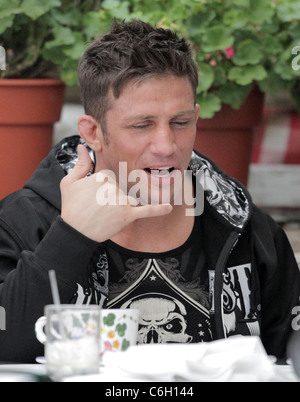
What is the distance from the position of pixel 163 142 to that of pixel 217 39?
1.58 m

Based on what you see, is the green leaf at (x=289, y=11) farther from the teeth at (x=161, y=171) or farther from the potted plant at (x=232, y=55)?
the teeth at (x=161, y=171)

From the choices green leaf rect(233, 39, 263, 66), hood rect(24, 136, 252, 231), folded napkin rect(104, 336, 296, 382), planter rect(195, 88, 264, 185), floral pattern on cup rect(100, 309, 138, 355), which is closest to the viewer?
folded napkin rect(104, 336, 296, 382)

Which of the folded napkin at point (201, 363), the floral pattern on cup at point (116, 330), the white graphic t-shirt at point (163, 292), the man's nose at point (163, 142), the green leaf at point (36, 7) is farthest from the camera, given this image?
the green leaf at point (36, 7)

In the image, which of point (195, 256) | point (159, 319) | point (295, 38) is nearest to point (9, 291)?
point (159, 319)

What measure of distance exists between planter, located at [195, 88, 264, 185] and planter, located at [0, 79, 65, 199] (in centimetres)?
61

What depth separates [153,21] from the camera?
10.8 ft

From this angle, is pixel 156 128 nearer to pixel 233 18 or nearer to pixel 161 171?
pixel 161 171

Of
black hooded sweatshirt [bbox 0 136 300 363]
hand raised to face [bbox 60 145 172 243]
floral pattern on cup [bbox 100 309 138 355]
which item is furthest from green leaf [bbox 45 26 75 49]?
floral pattern on cup [bbox 100 309 138 355]

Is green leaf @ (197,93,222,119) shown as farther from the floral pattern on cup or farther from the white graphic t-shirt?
the floral pattern on cup

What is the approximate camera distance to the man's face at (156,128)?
6.12 ft

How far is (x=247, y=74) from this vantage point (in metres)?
3.38

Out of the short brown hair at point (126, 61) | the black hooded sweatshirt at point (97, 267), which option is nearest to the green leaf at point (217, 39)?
the black hooded sweatshirt at point (97, 267)

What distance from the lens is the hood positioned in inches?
82.7

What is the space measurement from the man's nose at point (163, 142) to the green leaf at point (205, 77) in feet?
4.77
